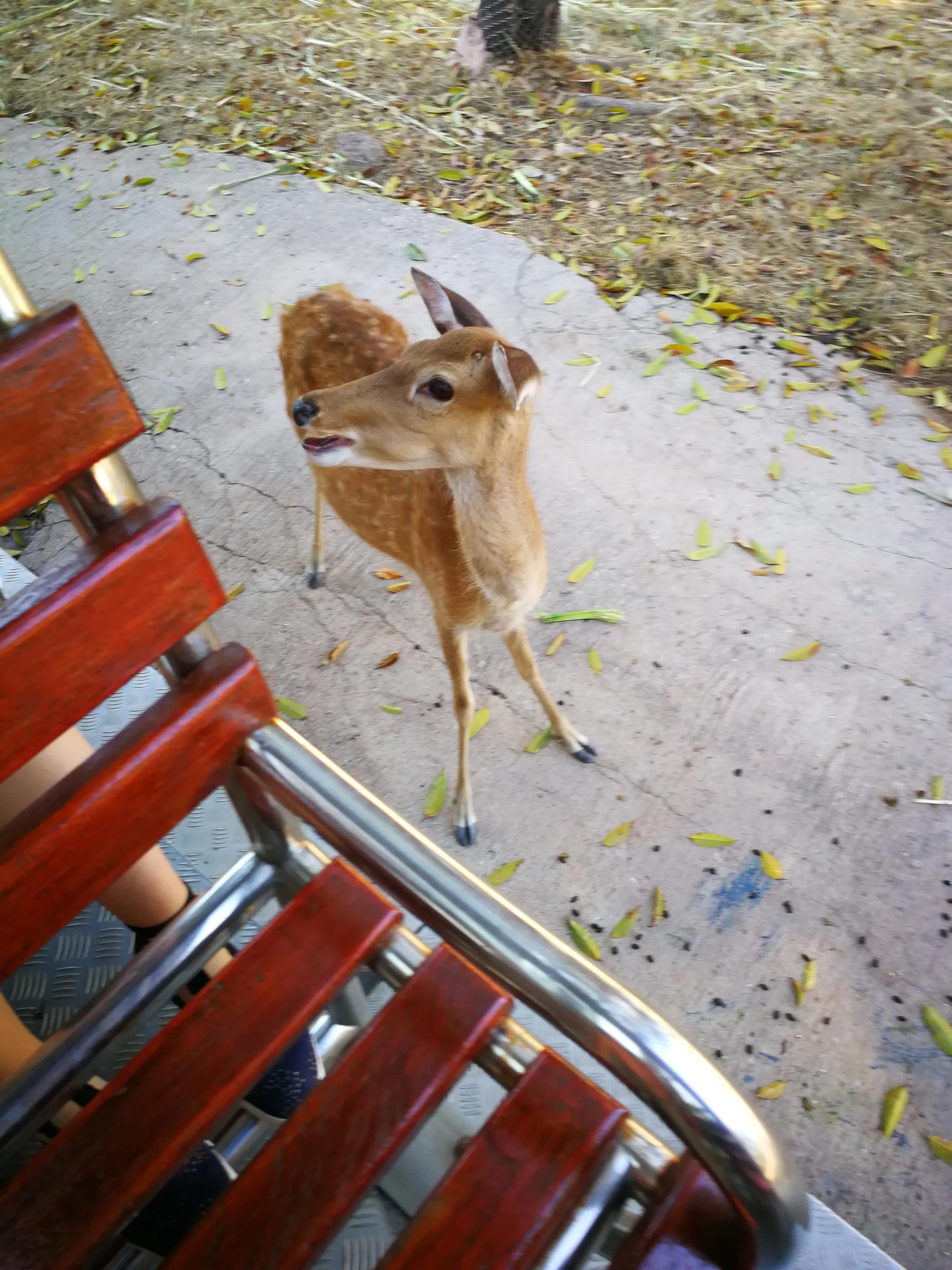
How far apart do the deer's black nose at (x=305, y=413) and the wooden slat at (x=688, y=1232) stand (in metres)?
1.52

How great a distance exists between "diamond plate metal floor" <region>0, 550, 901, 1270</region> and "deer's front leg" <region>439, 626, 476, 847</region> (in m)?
0.31

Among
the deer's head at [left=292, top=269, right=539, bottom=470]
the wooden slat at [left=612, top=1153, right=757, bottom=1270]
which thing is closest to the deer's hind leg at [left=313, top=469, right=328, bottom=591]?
the deer's head at [left=292, top=269, right=539, bottom=470]

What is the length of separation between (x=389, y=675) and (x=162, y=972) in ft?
5.22

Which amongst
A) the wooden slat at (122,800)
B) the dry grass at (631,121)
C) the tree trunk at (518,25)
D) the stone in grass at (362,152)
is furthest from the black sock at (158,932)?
the tree trunk at (518,25)

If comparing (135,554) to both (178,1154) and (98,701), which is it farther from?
(178,1154)

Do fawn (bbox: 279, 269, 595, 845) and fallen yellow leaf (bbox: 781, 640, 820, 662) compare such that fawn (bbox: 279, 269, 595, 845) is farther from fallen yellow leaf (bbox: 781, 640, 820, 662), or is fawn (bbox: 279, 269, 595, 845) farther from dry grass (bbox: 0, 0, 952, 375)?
dry grass (bbox: 0, 0, 952, 375)

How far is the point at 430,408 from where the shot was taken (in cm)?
178

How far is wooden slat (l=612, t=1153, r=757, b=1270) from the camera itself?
3.07 ft

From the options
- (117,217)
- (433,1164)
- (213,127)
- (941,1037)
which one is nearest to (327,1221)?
(433,1164)

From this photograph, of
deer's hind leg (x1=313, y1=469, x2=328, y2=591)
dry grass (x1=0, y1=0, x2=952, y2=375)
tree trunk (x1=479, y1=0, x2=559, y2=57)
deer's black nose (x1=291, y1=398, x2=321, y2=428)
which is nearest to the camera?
deer's black nose (x1=291, y1=398, x2=321, y2=428)

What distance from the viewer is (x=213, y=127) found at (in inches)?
201

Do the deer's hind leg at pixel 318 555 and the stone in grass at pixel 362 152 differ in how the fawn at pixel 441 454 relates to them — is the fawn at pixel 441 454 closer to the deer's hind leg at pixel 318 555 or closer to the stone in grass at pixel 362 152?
the deer's hind leg at pixel 318 555

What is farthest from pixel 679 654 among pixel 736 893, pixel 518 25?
pixel 518 25

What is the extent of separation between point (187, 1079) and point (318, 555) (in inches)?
83.6
